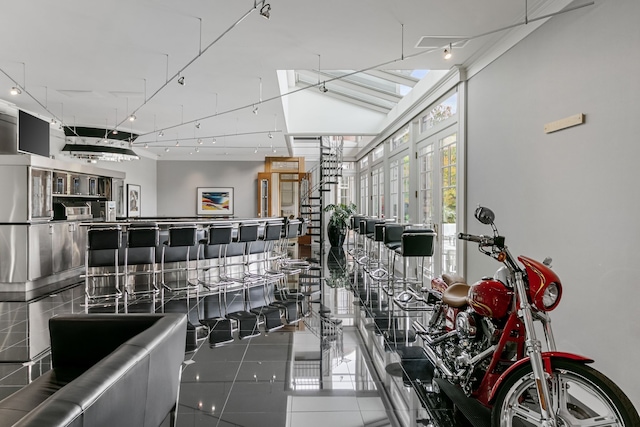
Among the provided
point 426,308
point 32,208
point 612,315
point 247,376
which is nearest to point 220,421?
point 247,376

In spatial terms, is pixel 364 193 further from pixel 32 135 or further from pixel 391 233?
pixel 32 135

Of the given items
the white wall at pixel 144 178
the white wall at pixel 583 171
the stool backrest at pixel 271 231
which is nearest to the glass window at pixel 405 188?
the stool backrest at pixel 271 231

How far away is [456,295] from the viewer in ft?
9.87

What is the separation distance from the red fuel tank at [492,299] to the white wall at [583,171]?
2.89ft

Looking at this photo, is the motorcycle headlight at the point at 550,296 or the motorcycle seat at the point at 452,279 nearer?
the motorcycle headlight at the point at 550,296

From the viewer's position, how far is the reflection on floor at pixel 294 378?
2.72 metres

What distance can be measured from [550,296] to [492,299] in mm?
Answer: 347

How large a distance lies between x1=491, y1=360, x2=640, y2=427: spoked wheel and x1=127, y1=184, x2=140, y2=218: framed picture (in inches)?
485

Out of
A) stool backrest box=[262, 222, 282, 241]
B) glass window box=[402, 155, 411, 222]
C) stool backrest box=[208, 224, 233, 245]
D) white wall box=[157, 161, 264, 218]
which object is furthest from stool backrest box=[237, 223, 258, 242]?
white wall box=[157, 161, 264, 218]

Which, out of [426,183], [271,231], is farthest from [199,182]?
[426,183]

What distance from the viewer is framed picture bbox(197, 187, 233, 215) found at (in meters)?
14.5

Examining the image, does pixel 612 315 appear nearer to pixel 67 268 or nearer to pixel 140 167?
pixel 67 268

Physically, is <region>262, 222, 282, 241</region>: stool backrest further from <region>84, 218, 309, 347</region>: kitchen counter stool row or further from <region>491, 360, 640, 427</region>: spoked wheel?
<region>491, 360, 640, 427</region>: spoked wheel

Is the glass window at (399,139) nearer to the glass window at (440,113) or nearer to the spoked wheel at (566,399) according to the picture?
the glass window at (440,113)
